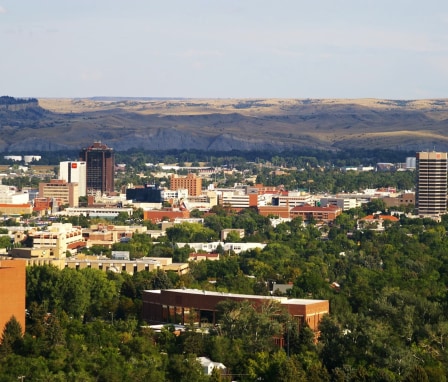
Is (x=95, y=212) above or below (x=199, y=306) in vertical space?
below

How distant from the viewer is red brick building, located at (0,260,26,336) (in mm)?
66312

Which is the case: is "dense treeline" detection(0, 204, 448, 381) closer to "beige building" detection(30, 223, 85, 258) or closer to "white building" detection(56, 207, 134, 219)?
"beige building" detection(30, 223, 85, 258)

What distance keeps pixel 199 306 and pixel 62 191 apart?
116 m

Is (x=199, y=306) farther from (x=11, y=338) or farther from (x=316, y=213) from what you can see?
(x=316, y=213)

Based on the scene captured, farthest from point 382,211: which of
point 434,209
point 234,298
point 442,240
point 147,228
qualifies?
point 234,298

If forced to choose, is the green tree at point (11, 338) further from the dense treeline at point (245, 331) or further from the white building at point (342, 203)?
the white building at point (342, 203)

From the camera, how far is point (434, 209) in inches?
6457

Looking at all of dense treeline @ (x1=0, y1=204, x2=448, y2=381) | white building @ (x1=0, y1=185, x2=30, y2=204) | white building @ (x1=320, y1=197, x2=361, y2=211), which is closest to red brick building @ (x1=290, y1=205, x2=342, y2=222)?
white building @ (x1=320, y1=197, x2=361, y2=211)

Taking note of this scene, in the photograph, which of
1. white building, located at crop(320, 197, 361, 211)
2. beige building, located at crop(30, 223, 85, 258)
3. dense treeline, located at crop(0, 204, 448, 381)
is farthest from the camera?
white building, located at crop(320, 197, 361, 211)

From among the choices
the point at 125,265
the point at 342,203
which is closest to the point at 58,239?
the point at 125,265

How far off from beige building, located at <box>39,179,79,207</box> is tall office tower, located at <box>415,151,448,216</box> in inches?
1517

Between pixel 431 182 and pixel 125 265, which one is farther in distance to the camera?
pixel 431 182

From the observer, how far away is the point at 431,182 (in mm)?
165625

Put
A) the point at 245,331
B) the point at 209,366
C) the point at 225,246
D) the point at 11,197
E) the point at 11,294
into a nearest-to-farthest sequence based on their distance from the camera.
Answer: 1. the point at 209,366
2. the point at 245,331
3. the point at 11,294
4. the point at 225,246
5. the point at 11,197
